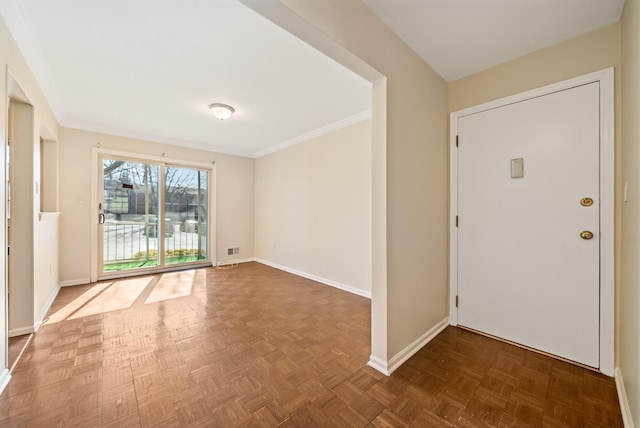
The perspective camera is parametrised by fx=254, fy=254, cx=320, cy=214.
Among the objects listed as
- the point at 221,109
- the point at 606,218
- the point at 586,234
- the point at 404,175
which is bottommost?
the point at 586,234

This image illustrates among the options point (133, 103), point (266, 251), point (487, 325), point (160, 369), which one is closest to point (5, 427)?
point (160, 369)

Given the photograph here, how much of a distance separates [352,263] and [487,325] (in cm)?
170

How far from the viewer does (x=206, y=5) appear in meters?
1.62

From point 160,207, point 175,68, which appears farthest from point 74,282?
point 175,68

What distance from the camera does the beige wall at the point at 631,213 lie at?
1227 millimetres

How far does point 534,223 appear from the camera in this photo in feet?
6.67

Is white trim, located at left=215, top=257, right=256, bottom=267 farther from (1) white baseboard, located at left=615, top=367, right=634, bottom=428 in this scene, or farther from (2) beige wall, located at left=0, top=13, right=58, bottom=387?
(1) white baseboard, located at left=615, top=367, right=634, bottom=428

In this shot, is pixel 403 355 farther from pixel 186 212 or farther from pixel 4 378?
pixel 186 212

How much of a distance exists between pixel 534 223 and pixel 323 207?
2.60 m

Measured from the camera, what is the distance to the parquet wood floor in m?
1.39

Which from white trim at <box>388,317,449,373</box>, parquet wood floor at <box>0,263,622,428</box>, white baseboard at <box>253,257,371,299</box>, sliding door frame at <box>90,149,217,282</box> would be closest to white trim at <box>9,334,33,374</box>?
parquet wood floor at <box>0,263,622,428</box>

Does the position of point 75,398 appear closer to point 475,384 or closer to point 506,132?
point 475,384

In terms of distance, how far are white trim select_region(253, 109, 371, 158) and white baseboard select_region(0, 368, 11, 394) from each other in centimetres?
388

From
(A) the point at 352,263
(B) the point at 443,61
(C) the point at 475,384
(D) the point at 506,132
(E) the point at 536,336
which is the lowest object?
(C) the point at 475,384
